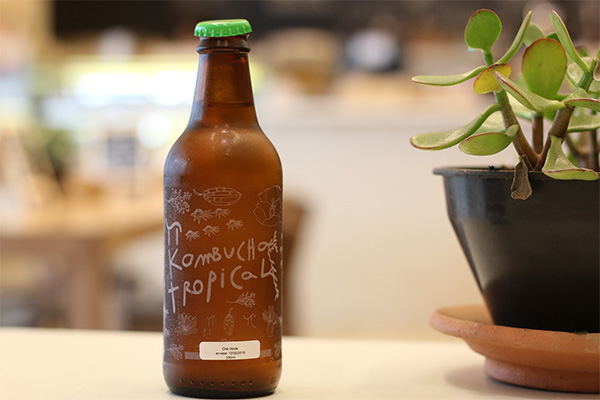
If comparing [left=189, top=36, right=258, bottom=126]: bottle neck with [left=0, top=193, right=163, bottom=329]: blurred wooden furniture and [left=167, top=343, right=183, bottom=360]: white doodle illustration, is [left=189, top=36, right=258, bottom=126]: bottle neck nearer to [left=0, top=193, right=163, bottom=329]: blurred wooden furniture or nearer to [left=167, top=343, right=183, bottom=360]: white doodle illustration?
[left=167, top=343, right=183, bottom=360]: white doodle illustration

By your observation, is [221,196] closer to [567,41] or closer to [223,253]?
[223,253]

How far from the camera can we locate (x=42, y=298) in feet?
10.8

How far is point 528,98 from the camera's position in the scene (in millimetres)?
605

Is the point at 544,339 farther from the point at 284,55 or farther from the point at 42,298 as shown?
the point at 284,55

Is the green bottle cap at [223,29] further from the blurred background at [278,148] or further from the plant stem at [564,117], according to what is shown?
the blurred background at [278,148]

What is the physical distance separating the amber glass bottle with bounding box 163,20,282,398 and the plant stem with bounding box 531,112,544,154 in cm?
22

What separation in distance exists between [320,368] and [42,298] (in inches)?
107

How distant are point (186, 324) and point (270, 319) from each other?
0.21ft

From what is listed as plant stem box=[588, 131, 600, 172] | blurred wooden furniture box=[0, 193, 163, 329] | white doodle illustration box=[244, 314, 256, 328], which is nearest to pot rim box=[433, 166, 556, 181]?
plant stem box=[588, 131, 600, 172]

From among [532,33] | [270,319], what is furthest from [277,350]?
[532,33]

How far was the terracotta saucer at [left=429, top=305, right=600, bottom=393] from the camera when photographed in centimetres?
64

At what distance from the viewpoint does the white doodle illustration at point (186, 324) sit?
0.62 meters

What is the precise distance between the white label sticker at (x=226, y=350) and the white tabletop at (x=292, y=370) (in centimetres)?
5

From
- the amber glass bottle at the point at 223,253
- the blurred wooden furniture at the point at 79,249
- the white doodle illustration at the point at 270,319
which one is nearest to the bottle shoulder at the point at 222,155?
the amber glass bottle at the point at 223,253
